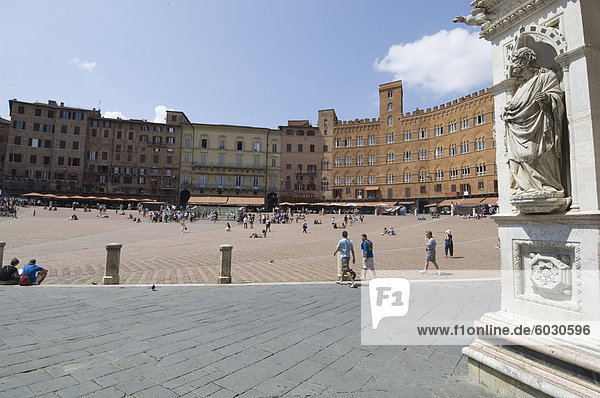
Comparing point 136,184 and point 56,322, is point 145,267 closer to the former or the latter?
point 56,322

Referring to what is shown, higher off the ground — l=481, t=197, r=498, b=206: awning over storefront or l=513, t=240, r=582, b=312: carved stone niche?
l=481, t=197, r=498, b=206: awning over storefront

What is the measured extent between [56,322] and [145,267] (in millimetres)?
5482

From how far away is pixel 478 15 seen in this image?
3.39 metres

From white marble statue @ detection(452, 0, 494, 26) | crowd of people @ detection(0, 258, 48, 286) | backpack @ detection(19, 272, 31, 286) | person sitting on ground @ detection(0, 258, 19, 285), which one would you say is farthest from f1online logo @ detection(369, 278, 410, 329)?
person sitting on ground @ detection(0, 258, 19, 285)

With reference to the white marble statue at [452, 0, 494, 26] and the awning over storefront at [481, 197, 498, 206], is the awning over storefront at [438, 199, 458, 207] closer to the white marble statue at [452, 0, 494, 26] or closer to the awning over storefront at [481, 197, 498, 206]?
the awning over storefront at [481, 197, 498, 206]

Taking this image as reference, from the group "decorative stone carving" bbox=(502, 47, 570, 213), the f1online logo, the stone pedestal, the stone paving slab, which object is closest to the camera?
the stone pedestal

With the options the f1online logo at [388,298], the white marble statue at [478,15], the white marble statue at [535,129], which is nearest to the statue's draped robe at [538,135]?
the white marble statue at [535,129]

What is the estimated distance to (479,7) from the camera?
3363 millimetres

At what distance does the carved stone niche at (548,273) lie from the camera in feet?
8.04

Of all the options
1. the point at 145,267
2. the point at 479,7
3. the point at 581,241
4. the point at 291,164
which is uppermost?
the point at 291,164

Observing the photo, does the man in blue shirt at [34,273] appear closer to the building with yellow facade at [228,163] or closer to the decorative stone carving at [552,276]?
the decorative stone carving at [552,276]

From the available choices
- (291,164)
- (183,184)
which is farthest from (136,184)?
(291,164)

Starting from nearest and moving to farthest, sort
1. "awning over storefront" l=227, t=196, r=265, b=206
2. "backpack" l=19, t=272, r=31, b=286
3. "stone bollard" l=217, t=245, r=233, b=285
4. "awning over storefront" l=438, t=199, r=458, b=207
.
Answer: "backpack" l=19, t=272, r=31, b=286 < "stone bollard" l=217, t=245, r=233, b=285 < "awning over storefront" l=438, t=199, r=458, b=207 < "awning over storefront" l=227, t=196, r=265, b=206

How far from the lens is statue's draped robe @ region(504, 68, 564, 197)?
260 centimetres
